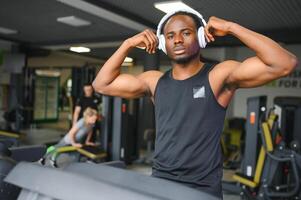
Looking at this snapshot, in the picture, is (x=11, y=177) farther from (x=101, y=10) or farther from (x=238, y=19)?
(x=238, y=19)

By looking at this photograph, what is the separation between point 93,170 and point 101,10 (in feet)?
12.2

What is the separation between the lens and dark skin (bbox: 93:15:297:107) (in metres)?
1.17

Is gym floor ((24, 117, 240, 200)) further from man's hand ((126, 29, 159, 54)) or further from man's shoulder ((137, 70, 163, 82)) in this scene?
man's hand ((126, 29, 159, 54))

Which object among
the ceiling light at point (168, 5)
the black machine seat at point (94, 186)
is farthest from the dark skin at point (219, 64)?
the ceiling light at point (168, 5)

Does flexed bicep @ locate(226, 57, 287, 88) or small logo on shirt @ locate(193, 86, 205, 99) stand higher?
flexed bicep @ locate(226, 57, 287, 88)

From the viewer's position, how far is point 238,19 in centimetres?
492

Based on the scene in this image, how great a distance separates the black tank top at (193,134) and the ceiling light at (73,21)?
4.39m

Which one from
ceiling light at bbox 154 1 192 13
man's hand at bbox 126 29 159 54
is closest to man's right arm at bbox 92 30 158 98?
man's hand at bbox 126 29 159 54

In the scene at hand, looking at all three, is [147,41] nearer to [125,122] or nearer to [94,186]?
[94,186]

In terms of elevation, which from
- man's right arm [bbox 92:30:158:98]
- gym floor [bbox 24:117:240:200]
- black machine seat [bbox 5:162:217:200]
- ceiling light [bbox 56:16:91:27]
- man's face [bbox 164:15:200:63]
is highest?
ceiling light [bbox 56:16:91:27]

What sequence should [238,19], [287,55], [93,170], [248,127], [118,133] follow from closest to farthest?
1. [287,55]
2. [93,170]
3. [248,127]
4. [238,19]
5. [118,133]

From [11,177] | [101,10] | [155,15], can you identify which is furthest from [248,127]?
[11,177]

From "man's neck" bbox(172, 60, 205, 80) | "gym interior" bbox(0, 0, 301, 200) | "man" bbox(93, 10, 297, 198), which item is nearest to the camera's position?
"gym interior" bbox(0, 0, 301, 200)

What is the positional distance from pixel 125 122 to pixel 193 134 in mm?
4792
